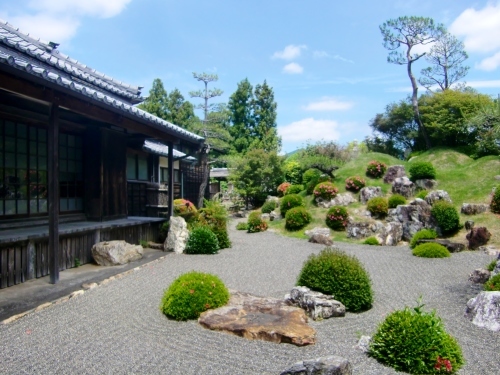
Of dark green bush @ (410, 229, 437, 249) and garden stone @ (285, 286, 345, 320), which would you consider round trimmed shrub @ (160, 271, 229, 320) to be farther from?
dark green bush @ (410, 229, 437, 249)

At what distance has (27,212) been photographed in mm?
8961

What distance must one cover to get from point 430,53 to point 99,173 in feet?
89.7

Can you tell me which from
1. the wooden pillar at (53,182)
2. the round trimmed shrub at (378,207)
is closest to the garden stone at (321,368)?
the wooden pillar at (53,182)

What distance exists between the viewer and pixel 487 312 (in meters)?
Answer: 5.56

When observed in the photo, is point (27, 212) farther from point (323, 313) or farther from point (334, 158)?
point (334, 158)

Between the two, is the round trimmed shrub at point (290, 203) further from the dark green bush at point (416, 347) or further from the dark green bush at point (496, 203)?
the dark green bush at point (416, 347)

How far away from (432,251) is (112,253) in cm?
921

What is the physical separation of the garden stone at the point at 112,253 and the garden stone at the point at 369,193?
13456mm

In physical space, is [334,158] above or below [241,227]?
above

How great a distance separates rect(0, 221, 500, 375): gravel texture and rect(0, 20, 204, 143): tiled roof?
3486 mm

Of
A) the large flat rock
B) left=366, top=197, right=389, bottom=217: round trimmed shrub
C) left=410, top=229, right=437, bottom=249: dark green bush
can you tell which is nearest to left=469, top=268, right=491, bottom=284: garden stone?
the large flat rock

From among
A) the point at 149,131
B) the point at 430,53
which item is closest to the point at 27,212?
the point at 149,131

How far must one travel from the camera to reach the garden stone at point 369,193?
787 inches

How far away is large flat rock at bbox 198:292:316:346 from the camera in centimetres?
482
